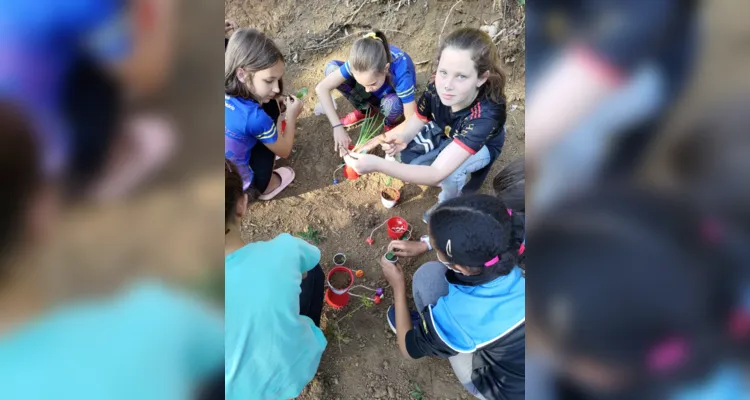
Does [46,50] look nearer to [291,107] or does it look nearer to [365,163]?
[365,163]

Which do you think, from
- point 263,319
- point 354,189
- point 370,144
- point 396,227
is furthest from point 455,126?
point 263,319

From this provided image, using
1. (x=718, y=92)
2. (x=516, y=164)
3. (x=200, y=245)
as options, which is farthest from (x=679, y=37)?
(x=516, y=164)

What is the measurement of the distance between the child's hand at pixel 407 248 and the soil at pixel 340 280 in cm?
35

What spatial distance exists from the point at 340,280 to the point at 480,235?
1291 millimetres

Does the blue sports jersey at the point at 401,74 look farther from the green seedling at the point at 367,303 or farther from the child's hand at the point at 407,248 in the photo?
the green seedling at the point at 367,303

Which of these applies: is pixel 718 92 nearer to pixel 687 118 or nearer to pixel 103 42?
pixel 687 118

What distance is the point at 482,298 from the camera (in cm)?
190

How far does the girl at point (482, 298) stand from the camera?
1.85m

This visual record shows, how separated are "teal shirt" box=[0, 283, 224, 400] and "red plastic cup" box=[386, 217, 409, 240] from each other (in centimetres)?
227

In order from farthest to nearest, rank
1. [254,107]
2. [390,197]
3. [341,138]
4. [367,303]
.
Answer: [341,138] < [390,197] < [367,303] < [254,107]

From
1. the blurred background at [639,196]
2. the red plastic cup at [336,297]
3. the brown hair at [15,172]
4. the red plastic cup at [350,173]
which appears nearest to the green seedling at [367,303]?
the red plastic cup at [336,297]

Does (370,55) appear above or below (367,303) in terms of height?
above

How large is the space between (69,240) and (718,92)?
3.32ft

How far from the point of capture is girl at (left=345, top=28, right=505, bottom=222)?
8.21ft
